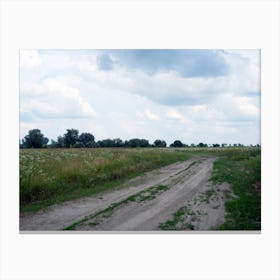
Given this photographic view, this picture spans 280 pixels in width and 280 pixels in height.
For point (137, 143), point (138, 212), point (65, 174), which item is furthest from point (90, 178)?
point (138, 212)

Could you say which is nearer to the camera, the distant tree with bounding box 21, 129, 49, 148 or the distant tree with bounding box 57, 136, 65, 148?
the distant tree with bounding box 21, 129, 49, 148

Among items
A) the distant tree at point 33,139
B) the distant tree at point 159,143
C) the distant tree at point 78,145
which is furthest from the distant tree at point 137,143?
the distant tree at point 33,139

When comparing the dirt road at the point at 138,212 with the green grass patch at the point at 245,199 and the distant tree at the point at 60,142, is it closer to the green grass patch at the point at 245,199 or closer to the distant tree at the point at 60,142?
the green grass patch at the point at 245,199

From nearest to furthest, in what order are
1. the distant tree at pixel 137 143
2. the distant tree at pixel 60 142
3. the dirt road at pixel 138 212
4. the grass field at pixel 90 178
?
the dirt road at pixel 138 212
the grass field at pixel 90 178
the distant tree at pixel 60 142
the distant tree at pixel 137 143

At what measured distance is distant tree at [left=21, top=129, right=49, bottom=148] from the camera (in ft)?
22.7

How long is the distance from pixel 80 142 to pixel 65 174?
138 centimetres

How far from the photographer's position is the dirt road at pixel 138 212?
5.57m

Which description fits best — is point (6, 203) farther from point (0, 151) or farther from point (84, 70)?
point (84, 70)

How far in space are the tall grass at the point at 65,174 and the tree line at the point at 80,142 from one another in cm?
32

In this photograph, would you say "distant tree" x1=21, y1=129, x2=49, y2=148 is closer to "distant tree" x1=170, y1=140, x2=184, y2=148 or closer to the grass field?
the grass field

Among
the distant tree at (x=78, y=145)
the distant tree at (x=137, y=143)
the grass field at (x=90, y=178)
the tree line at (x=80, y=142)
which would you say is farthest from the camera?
the distant tree at (x=137, y=143)

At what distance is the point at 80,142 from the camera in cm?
777

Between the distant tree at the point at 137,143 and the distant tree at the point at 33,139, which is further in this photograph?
the distant tree at the point at 137,143

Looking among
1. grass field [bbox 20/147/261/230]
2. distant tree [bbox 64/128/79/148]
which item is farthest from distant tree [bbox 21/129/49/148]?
distant tree [bbox 64/128/79/148]
